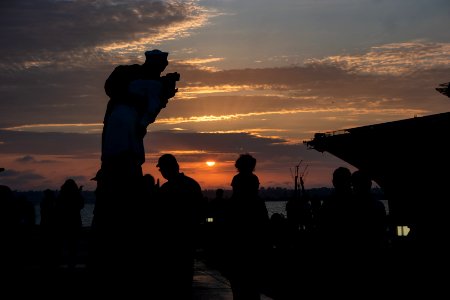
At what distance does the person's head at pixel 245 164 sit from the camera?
804 centimetres

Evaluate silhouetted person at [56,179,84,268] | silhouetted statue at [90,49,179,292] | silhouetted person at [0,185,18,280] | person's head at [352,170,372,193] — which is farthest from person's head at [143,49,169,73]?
silhouetted person at [56,179,84,268]

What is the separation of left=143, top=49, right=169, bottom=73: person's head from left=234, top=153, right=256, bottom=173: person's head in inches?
75.3

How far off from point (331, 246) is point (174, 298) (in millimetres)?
1844

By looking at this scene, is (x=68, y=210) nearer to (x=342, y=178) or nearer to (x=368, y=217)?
(x=342, y=178)

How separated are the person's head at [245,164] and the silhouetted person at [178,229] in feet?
2.60

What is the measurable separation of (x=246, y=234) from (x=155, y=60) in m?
2.39

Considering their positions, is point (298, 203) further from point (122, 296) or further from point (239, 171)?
point (122, 296)

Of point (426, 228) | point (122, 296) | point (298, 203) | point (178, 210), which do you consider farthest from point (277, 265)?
point (122, 296)

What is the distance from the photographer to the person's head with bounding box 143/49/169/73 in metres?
6.43

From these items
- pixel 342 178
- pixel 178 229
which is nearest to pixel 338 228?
pixel 342 178

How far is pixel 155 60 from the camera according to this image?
6.46 metres

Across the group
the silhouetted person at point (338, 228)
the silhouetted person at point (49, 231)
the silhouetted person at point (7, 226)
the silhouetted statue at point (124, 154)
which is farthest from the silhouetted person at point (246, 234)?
the silhouetted person at point (49, 231)

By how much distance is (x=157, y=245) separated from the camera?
666cm

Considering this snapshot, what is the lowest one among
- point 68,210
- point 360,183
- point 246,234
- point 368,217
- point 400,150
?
point 246,234
